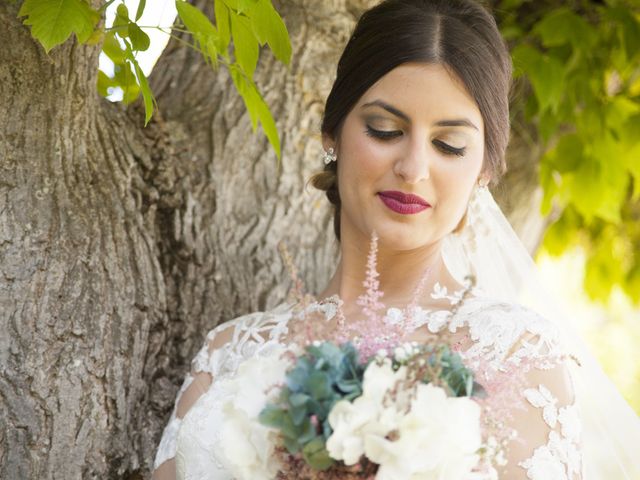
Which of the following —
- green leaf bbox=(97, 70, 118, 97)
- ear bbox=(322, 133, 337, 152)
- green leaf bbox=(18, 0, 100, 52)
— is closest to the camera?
green leaf bbox=(18, 0, 100, 52)

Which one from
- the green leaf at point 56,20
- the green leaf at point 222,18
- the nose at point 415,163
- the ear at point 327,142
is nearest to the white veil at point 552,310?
the nose at point 415,163

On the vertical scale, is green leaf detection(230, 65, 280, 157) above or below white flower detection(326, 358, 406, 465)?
above

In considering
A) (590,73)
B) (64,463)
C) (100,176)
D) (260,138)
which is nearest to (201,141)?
(260,138)

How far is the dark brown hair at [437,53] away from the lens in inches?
105

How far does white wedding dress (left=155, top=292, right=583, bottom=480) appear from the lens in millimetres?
2322

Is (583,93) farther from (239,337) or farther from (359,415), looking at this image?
(359,415)

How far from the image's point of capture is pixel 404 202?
2629 millimetres

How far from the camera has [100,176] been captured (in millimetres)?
2949

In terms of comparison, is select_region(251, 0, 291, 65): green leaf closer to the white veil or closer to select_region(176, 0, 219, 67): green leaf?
select_region(176, 0, 219, 67): green leaf

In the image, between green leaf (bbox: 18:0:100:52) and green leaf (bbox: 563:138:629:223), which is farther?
green leaf (bbox: 563:138:629:223)

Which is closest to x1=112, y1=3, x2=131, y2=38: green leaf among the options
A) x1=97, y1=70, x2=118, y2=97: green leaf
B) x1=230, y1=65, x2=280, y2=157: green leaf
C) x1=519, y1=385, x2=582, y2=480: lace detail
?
x1=230, y1=65, x2=280, y2=157: green leaf

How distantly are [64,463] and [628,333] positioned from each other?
6.46m

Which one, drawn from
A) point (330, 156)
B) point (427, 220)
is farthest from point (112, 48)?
point (427, 220)

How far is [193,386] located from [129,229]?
547 millimetres
